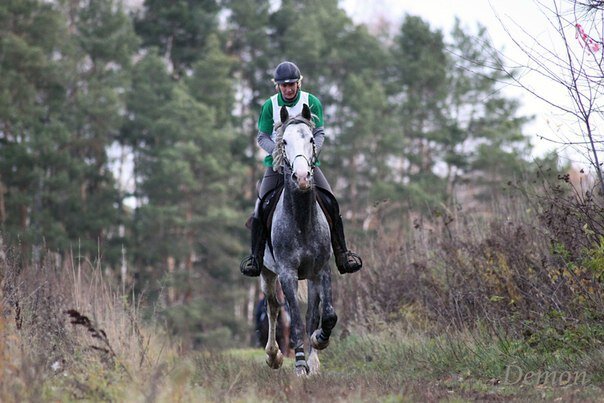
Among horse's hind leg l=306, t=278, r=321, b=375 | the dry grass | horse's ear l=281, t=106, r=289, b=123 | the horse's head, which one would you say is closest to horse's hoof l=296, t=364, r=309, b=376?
horse's hind leg l=306, t=278, r=321, b=375

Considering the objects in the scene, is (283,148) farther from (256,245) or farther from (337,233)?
(256,245)

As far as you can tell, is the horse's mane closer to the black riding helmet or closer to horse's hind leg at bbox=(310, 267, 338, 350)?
the black riding helmet

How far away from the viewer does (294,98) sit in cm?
1012

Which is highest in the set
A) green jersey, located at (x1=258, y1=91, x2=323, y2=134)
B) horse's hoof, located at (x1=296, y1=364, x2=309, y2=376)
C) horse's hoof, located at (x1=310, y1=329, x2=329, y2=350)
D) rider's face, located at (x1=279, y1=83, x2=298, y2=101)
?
rider's face, located at (x1=279, y1=83, x2=298, y2=101)

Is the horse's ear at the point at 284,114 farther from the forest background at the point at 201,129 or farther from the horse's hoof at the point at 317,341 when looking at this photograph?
the forest background at the point at 201,129

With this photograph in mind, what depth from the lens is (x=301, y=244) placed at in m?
9.45

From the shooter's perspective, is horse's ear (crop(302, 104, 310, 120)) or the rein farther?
horse's ear (crop(302, 104, 310, 120))

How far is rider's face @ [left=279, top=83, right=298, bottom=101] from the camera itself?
9984 mm

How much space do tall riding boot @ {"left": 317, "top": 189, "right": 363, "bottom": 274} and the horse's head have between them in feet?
2.45

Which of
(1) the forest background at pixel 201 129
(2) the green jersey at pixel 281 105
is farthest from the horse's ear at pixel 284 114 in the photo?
(1) the forest background at pixel 201 129

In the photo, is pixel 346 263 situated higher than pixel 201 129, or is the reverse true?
pixel 201 129

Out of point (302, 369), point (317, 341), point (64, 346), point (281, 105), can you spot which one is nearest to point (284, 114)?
point (281, 105)

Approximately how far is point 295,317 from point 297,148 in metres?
2.04

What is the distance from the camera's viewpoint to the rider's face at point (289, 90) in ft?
32.8
